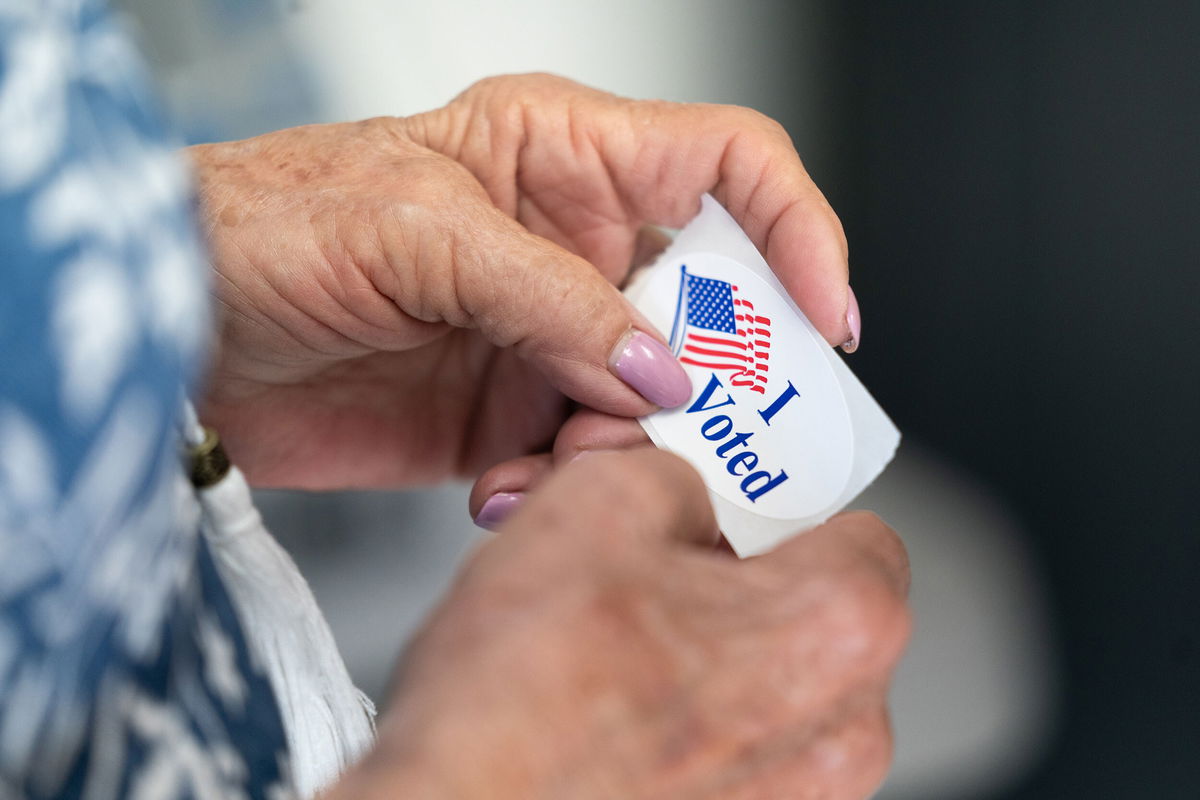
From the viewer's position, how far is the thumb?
0.53m

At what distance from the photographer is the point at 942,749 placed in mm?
1017

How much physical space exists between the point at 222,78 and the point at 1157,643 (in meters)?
1.10

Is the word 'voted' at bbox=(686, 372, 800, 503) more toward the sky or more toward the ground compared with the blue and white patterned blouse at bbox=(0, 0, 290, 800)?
more toward the ground

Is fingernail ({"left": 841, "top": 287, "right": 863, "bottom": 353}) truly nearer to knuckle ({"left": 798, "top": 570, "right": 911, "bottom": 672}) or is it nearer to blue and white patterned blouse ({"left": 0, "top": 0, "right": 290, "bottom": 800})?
knuckle ({"left": 798, "top": 570, "right": 911, "bottom": 672})

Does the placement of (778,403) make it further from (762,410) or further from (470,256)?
(470,256)

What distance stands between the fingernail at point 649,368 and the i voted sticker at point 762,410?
0.01 metres

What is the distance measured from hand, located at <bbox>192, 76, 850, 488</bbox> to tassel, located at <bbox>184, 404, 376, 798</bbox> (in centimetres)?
11

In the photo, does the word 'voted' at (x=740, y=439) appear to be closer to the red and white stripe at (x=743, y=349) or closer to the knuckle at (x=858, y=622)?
the red and white stripe at (x=743, y=349)

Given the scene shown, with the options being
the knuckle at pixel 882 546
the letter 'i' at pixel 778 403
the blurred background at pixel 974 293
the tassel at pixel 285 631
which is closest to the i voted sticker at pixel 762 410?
the letter 'i' at pixel 778 403

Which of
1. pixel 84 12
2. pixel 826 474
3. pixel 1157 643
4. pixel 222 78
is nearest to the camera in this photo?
pixel 84 12

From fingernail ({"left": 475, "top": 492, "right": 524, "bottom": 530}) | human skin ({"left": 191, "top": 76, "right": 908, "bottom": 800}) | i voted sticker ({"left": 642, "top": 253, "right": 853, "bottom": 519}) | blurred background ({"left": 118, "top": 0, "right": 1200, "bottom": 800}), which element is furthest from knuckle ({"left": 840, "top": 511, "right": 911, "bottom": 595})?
blurred background ({"left": 118, "top": 0, "right": 1200, "bottom": 800})

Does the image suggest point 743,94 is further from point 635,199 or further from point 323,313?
point 323,313

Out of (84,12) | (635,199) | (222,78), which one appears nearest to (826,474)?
(635,199)

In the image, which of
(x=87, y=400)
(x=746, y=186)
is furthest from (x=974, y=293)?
(x=87, y=400)
